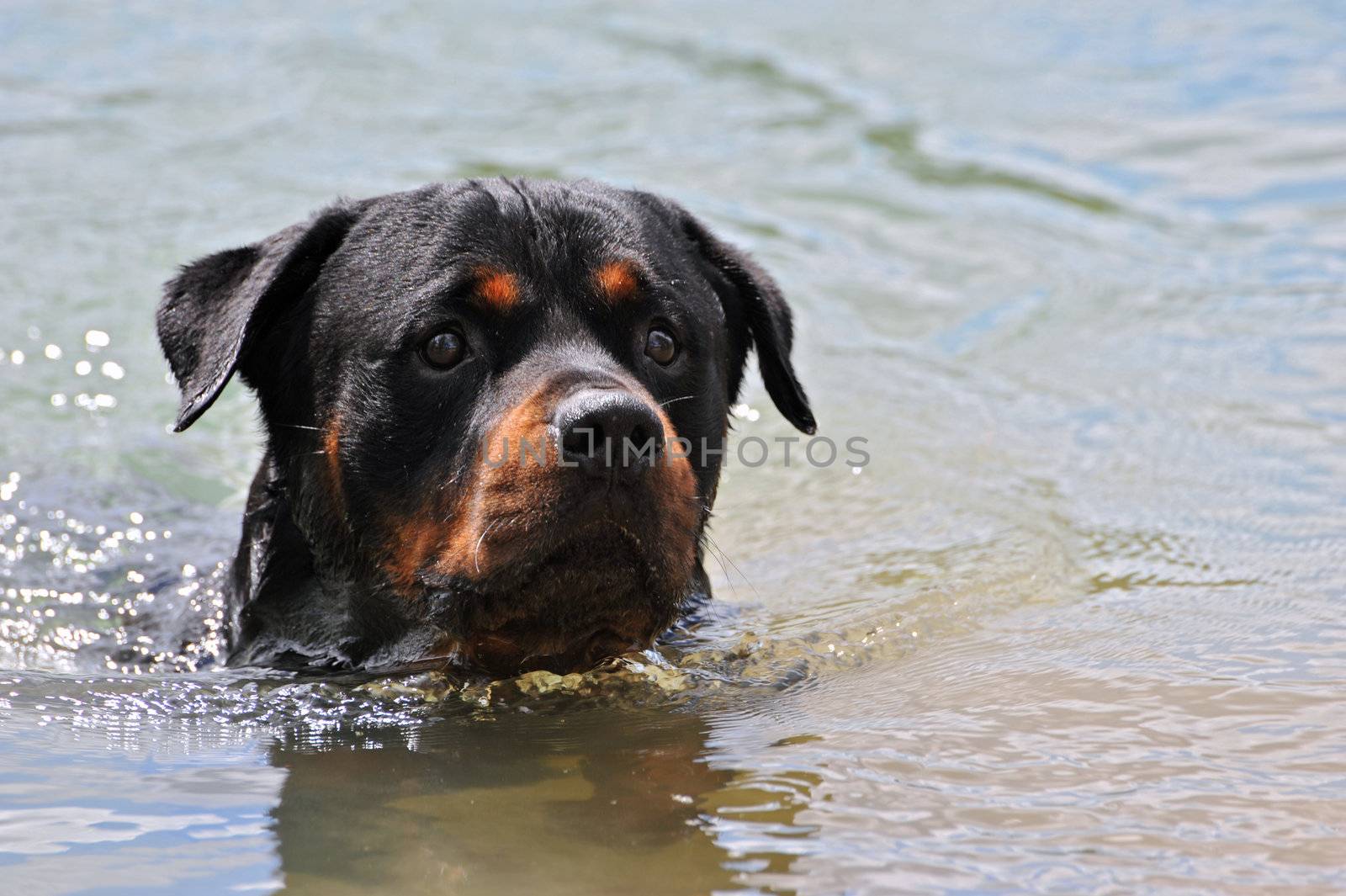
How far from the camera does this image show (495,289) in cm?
310

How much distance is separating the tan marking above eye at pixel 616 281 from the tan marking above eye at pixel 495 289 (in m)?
0.19

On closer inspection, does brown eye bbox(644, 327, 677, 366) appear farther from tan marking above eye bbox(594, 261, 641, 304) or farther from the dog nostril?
the dog nostril

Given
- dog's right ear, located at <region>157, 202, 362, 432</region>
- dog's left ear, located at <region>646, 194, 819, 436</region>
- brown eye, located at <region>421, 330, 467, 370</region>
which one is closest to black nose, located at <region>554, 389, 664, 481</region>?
brown eye, located at <region>421, 330, 467, 370</region>

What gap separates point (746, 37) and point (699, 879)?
28.4 feet

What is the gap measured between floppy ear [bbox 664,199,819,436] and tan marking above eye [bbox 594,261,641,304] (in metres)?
0.49

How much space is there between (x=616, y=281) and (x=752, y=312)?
27.8 inches

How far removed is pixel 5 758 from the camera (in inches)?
106

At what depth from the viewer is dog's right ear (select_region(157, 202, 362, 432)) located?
3.21 meters

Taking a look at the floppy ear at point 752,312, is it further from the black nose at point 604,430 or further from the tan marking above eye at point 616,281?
the black nose at point 604,430

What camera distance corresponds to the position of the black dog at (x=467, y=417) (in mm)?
2752

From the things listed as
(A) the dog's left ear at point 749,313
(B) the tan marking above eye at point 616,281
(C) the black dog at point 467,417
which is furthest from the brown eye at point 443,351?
(A) the dog's left ear at point 749,313

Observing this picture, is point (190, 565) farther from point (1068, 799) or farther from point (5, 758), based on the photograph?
point (1068, 799)

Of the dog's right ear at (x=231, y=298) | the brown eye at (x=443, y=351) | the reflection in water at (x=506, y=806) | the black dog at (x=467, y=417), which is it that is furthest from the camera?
the dog's right ear at (x=231, y=298)

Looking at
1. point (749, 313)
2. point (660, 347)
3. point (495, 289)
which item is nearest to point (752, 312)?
point (749, 313)
